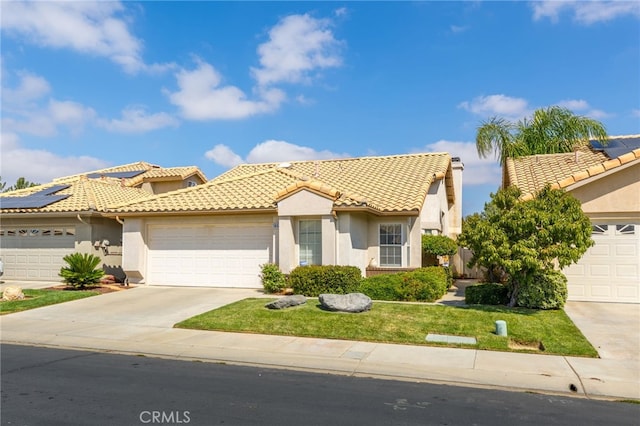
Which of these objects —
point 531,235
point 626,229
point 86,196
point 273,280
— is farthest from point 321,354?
point 86,196

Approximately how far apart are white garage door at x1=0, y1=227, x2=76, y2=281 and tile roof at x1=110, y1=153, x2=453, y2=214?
11.0ft

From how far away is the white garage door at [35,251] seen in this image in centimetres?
2005

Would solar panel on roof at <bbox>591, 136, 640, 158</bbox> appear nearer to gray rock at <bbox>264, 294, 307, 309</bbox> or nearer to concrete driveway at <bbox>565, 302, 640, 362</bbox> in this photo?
concrete driveway at <bbox>565, 302, 640, 362</bbox>

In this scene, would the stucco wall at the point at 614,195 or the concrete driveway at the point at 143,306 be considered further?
the stucco wall at the point at 614,195

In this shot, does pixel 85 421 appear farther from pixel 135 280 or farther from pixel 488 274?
pixel 488 274

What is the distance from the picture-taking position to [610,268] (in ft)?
47.3

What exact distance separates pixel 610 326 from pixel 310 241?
29.5ft

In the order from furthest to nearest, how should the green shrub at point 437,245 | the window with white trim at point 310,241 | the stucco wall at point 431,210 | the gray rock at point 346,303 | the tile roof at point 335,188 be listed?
the stucco wall at point 431,210 < the green shrub at point 437,245 < the tile roof at point 335,188 < the window with white trim at point 310,241 < the gray rock at point 346,303

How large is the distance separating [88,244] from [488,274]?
15.4 meters

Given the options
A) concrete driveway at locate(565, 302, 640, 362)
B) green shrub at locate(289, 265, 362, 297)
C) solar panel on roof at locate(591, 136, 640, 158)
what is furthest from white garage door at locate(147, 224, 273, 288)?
solar panel on roof at locate(591, 136, 640, 158)

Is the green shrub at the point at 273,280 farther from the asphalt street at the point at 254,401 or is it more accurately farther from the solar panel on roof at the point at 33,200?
the solar panel on roof at the point at 33,200

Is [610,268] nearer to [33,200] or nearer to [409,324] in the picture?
[409,324]

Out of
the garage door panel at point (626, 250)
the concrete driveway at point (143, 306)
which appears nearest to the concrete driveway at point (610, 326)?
the garage door panel at point (626, 250)

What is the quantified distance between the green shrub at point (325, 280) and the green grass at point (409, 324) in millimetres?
1831
